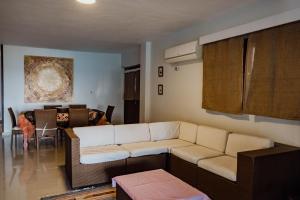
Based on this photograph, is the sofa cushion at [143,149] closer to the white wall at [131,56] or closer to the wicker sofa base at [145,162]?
the wicker sofa base at [145,162]

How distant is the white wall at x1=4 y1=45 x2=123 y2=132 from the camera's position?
647 centimetres

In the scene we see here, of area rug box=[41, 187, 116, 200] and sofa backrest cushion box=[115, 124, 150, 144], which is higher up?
sofa backrest cushion box=[115, 124, 150, 144]

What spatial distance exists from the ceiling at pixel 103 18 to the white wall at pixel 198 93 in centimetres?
16

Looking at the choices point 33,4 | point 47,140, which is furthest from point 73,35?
point 47,140

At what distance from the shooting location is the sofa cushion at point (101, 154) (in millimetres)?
2982

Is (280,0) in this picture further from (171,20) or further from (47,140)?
(47,140)

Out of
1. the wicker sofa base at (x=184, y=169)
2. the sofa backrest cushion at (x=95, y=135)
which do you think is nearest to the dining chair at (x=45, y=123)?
the sofa backrest cushion at (x=95, y=135)

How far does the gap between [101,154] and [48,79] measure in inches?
182

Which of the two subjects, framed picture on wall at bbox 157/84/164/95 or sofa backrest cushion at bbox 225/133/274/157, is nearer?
sofa backrest cushion at bbox 225/133/274/157

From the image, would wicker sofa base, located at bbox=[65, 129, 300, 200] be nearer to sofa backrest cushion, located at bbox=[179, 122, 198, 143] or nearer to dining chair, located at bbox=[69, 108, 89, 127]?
sofa backrest cushion, located at bbox=[179, 122, 198, 143]

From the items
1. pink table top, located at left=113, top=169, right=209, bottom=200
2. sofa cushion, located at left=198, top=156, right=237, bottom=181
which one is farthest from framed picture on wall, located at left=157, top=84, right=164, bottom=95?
pink table top, located at left=113, top=169, right=209, bottom=200

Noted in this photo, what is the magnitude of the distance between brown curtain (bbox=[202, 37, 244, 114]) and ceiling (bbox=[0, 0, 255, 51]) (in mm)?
515

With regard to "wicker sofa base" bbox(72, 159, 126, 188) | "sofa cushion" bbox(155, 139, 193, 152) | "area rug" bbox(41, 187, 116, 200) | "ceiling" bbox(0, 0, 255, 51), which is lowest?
"area rug" bbox(41, 187, 116, 200)

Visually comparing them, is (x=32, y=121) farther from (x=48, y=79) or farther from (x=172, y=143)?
(x=172, y=143)
